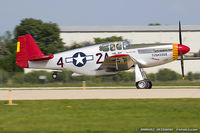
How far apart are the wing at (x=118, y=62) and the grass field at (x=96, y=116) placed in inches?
239

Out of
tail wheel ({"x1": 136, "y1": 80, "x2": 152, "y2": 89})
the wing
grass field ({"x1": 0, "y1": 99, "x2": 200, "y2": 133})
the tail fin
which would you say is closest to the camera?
grass field ({"x1": 0, "y1": 99, "x2": 200, "y2": 133})

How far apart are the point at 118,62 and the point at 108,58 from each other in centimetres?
70

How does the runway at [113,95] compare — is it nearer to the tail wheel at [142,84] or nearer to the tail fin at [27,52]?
the tail wheel at [142,84]

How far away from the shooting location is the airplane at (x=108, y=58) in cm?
2025

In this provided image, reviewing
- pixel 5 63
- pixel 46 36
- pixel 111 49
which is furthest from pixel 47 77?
pixel 46 36

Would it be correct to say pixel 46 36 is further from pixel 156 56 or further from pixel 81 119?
pixel 81 119

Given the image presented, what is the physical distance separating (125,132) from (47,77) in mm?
27219

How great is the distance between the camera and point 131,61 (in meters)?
20.6

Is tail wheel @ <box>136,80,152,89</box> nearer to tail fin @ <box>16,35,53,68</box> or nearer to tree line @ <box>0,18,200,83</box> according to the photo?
tail fin @ <box>16,35,53,68</box>

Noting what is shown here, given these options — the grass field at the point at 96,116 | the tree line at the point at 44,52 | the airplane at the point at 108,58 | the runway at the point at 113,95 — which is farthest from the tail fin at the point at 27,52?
the tree line at the point at 44,52

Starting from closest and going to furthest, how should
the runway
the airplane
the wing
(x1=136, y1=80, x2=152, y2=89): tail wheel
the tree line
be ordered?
the runway
(x1=136, y1=80, x2=152, y2=89): tail wheel
the wing
the airplane
the tree line

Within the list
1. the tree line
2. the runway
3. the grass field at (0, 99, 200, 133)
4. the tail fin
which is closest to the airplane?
the tail fin

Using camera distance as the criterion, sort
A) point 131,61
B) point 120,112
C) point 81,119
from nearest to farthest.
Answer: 1. point 81,119
2. point 120,112
3. point 131,61

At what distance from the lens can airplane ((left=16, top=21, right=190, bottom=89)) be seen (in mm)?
20250
